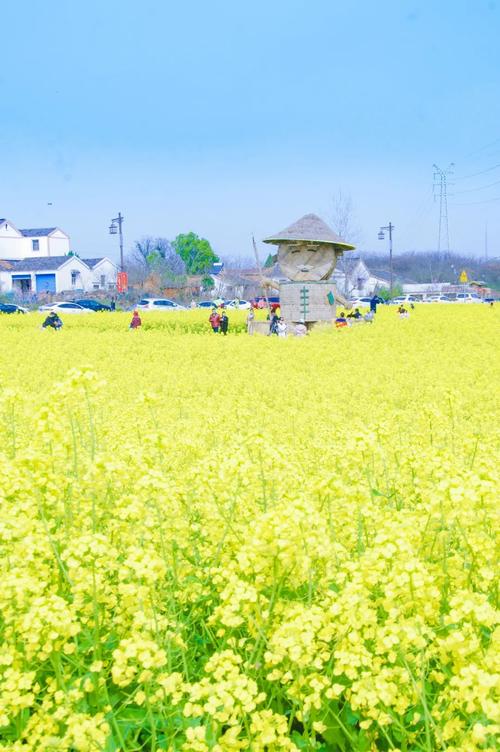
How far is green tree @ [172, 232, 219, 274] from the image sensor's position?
102 metres

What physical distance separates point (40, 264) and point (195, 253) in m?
31.4

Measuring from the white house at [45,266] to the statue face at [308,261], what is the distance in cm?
4555

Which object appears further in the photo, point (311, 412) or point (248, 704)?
point (311, 412)

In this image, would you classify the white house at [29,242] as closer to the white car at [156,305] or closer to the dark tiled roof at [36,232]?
the dark tiled roof at [36,232]

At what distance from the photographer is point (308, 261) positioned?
96.2ft

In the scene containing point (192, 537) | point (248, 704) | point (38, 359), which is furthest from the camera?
point (38, 359)

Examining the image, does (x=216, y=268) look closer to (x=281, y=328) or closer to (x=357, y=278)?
(x=357, y=278)

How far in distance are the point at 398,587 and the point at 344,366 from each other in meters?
13.9

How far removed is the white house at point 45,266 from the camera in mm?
74750

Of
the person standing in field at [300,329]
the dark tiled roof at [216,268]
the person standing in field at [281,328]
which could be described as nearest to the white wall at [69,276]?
the dark tiled roof at [216,268]

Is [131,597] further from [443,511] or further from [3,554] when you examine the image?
[443,511]

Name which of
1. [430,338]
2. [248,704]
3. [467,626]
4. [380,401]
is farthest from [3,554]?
[430,338]

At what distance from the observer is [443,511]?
3164mm

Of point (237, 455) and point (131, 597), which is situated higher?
point (237, 455)
